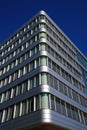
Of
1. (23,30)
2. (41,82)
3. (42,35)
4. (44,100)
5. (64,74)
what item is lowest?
(44,100)

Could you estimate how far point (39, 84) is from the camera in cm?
2434

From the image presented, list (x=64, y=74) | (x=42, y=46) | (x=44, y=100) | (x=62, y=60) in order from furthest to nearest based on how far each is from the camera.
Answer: (x=62, y=60) → (x=64, y=74) → (x=42, y=46) → (x=44, y=100)

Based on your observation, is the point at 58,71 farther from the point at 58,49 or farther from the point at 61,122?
the point at 61,122

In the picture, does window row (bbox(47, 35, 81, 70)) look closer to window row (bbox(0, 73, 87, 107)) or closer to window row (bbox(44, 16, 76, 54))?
window row (bbox(44, 16, 76, 54))

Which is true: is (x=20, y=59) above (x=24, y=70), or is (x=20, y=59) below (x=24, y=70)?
above

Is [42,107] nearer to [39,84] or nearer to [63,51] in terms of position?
[39,84]

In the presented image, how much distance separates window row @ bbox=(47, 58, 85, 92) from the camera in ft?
94.1

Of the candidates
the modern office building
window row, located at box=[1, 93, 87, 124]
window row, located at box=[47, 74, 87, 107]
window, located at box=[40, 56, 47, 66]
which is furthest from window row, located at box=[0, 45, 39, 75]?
window row, located at box=[1, 93, 87, 124]

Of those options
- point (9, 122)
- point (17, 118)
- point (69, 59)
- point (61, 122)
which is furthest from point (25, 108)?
point (69, 59)

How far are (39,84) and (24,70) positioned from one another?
264 inches

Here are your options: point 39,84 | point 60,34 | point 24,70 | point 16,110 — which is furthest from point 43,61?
point 60,34

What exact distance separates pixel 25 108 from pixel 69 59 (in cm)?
1817

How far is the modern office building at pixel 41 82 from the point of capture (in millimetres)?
22844

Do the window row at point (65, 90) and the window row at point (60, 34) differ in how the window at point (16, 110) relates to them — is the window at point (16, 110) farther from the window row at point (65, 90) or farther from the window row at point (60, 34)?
the window row at point (60, 34)
